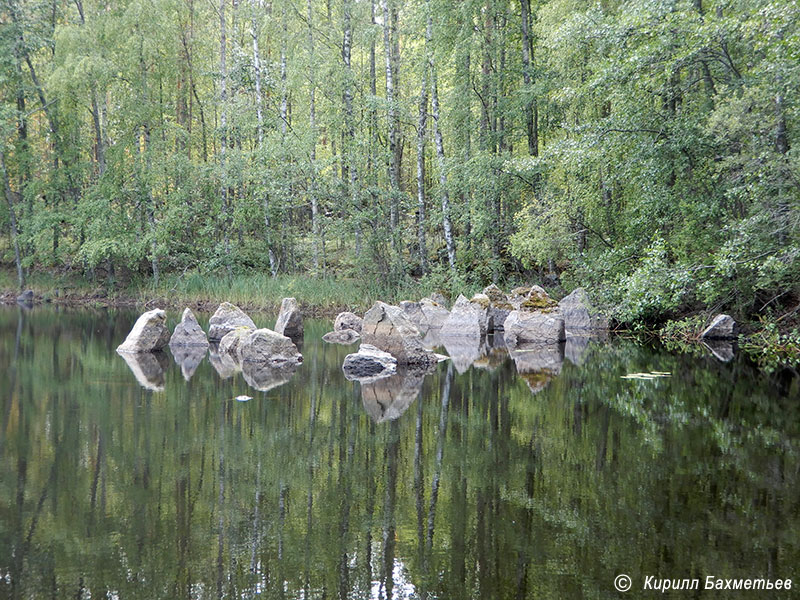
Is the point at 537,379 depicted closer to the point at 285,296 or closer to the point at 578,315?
the point at 578,315

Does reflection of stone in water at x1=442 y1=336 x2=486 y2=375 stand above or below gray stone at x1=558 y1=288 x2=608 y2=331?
below

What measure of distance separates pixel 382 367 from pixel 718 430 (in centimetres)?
515

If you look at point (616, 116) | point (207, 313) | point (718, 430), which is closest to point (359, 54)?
point (207, 313)

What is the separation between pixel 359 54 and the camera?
33.6 metres

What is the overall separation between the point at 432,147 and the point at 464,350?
18.8 meters

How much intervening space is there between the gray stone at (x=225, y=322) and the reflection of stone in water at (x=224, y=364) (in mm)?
1173

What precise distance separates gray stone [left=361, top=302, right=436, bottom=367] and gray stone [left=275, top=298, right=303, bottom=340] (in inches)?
157

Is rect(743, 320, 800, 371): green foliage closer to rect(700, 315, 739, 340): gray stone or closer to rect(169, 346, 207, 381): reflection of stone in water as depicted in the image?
rect(700, 315, 739, 340): gray stone

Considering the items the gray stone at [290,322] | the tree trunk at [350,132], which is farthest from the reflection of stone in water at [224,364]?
the tree trunk at [350,132]

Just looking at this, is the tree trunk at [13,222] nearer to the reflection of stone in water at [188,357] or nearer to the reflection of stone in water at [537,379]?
the reflection of stone in water at [188,357]

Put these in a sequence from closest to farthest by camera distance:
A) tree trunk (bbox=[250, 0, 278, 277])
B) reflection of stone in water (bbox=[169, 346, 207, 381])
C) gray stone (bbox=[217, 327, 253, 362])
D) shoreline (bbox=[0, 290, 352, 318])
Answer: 1. reflection of stone in water (bbox=[169, 346, 207, 381])
2. gray stone (bbox=[217, 327, 253, 362])
3. shoreline (bbox=[0, 290, 352, 318])
4. tree trunk (bbox=[250, 0, 278, 277])

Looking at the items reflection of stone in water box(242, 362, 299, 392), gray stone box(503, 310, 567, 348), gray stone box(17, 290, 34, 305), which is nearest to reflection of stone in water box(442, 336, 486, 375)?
gray stone box(503, 310, 567, 348)

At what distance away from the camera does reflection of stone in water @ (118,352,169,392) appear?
8742 mm

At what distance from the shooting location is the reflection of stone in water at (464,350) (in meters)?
11.3
